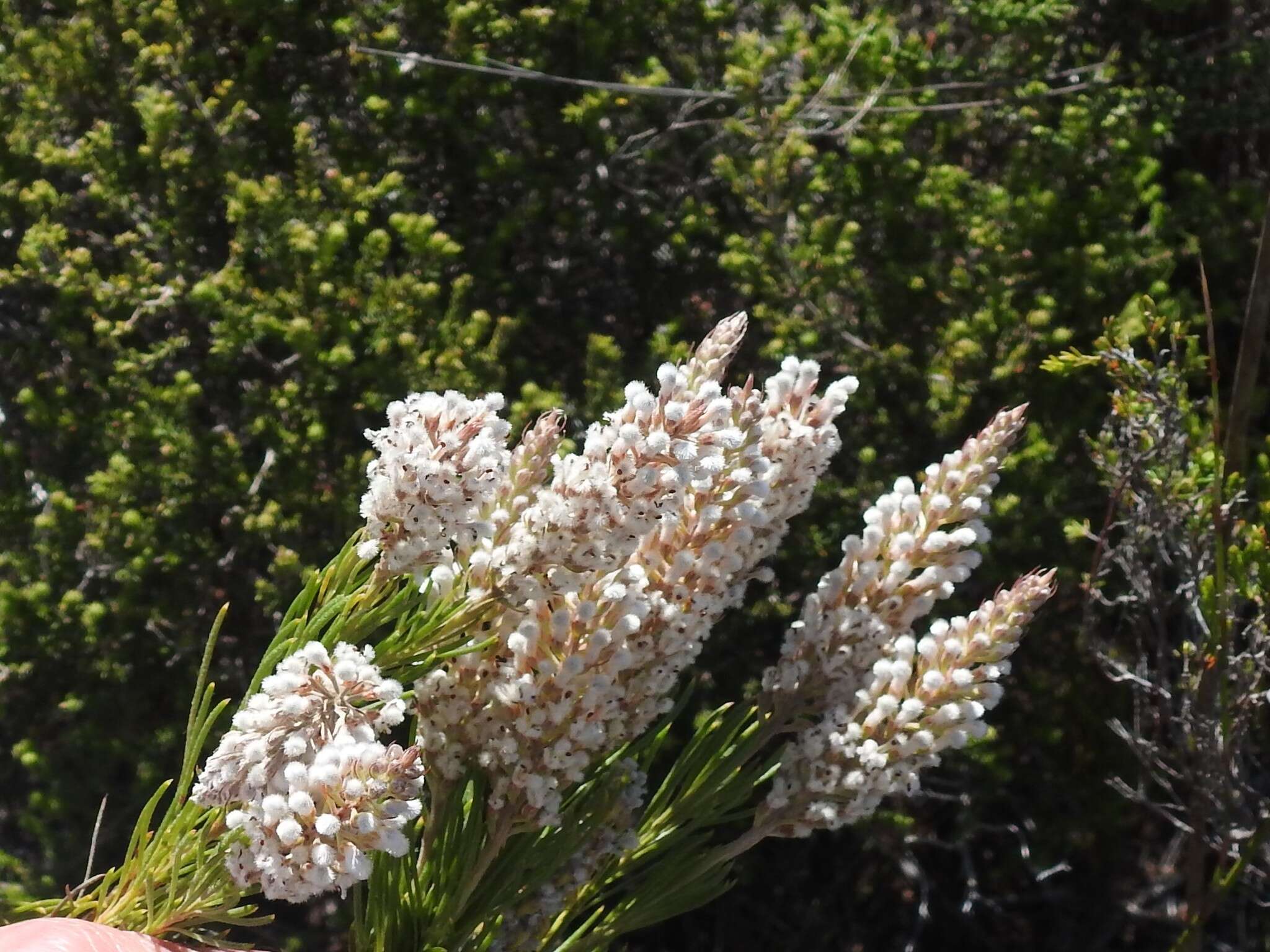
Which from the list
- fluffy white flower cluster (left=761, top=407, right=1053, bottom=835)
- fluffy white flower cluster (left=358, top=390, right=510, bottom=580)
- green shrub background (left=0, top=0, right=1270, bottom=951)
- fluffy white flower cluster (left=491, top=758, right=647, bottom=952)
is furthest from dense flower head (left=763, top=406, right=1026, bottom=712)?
green shrub background (left=0, top=0, right=1270, bottom=951)

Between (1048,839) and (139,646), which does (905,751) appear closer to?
(1048,839)

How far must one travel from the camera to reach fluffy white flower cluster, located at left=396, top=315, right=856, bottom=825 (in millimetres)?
743

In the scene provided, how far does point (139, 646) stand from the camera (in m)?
1.73

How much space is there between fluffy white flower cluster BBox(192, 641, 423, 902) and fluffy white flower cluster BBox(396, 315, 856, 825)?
0.14 meters

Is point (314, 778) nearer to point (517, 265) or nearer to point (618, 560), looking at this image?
point (618, 560)

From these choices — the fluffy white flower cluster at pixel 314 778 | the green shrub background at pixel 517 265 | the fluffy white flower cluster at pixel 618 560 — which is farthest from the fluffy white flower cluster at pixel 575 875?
the green shrub background at pixel 517 265

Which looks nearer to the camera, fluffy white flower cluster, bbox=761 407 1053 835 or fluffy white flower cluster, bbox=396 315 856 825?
fluffy white flower cluster, bbox=396 315 856 825

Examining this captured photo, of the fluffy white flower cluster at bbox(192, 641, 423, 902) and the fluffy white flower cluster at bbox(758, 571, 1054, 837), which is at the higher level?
the fluffy white flower cluster at bbox(192, 641, 423, 902)

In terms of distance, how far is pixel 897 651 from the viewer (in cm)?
93

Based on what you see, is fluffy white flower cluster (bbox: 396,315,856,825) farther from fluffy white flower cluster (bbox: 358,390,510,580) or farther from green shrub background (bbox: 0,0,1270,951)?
green shrub background (bbox: 0,0,1270,951)

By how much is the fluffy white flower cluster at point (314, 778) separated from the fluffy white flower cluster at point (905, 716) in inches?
14.7

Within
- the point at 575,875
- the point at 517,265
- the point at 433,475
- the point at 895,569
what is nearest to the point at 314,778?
the point at 433,475

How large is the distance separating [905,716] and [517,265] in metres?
1.14

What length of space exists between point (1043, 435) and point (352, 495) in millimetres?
953
